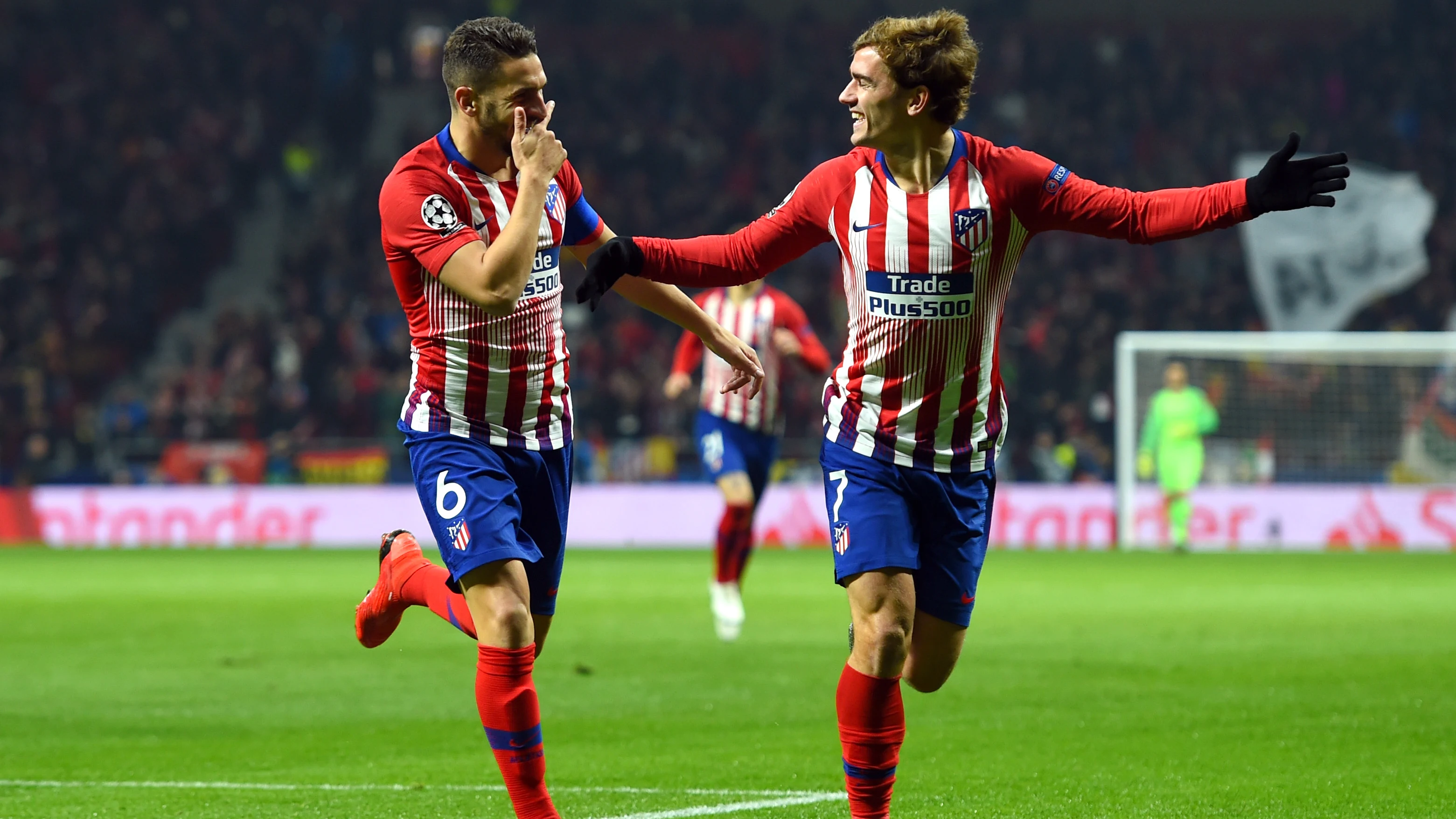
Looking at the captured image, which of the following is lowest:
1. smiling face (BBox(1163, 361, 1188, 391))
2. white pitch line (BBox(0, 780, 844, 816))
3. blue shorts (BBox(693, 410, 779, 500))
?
white pitch line (BBox(0, 780, 844, 816))

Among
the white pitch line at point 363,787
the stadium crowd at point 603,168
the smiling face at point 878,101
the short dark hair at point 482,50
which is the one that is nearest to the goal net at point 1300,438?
the stadium crowd at point 603,168

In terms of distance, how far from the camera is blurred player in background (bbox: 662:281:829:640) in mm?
11664

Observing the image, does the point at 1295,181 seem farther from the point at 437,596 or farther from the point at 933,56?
the point at 437,596

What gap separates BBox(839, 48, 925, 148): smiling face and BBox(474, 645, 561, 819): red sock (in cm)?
174

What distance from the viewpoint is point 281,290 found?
28422 millimetres

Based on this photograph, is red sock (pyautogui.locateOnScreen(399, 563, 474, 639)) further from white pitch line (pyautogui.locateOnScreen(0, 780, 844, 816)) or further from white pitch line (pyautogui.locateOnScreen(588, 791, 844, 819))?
white pitch line (pyautogui.locateOnScreen(588, 791, 844, 819))

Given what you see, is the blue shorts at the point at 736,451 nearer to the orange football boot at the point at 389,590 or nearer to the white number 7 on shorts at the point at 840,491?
the orange football boot at the point at 389,590

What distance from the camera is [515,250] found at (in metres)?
4.81

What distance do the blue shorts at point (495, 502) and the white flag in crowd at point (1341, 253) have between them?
21374 mm

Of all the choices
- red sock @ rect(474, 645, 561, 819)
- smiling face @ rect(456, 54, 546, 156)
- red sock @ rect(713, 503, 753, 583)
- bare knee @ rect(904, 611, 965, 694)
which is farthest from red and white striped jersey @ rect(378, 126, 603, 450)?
red sock @ rect(713, 503, 753, 583)

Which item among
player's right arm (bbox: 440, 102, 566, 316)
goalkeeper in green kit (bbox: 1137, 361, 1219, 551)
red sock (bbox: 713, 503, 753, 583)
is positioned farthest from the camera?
goalkeeper in green kit (bbox: 1137, 361, 1219, 551)

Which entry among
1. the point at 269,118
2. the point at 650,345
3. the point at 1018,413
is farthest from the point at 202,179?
the point at 1018,413

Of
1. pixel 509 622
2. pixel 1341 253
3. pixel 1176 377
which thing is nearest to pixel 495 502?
pixel 509 622

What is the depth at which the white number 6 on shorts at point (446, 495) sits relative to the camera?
5.14m
